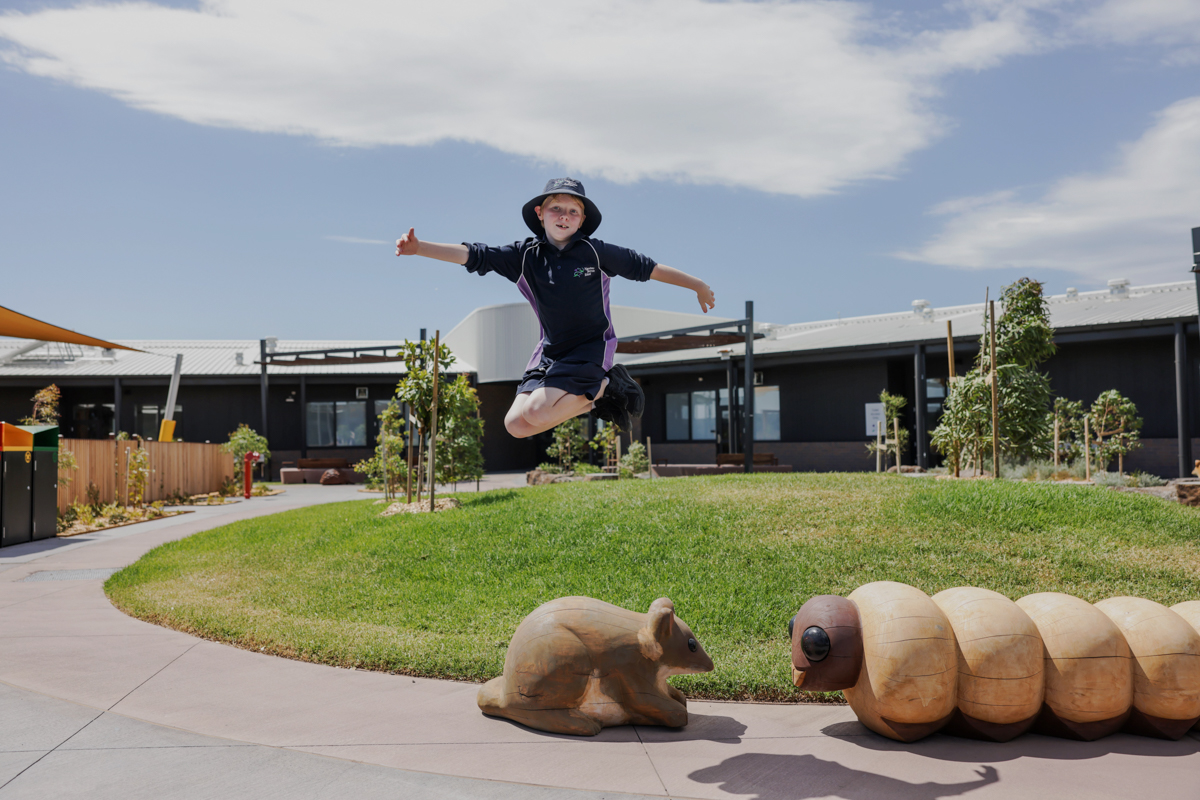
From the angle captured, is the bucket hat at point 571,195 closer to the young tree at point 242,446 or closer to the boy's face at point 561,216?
the boy's face at point 561,216

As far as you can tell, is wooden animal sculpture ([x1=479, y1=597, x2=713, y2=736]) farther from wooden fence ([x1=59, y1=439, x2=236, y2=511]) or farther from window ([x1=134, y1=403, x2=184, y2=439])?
window ([x1=134, y1=403, x2=184, y2=439])

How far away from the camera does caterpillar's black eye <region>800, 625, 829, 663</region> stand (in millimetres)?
4414

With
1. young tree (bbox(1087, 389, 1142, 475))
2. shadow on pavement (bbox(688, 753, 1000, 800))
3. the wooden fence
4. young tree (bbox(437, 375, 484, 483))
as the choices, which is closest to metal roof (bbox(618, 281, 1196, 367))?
young tree (bbox(1087, 389, 1142, 475))

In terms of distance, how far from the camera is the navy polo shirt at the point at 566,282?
13.1 feet

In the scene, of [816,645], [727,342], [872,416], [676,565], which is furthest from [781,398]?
[816,645]

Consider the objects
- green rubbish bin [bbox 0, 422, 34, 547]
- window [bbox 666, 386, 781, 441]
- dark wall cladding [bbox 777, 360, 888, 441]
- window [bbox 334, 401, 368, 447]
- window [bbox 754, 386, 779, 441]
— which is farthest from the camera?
window [bbox 334, 401, 368, 447]

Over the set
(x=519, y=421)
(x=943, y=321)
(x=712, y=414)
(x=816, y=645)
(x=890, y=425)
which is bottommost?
(x=816, y=645)

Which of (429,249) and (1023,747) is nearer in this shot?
(429,249)

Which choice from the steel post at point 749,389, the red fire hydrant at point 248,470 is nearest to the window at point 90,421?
the red fire hydrant at point 248,470

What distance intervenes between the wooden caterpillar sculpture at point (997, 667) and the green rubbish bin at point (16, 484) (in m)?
12.6

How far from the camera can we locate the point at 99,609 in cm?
775

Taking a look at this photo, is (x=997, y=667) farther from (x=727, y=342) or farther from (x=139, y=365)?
(x=139, y=365)

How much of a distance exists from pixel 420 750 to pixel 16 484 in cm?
1147

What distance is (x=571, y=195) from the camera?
13.1 ft
